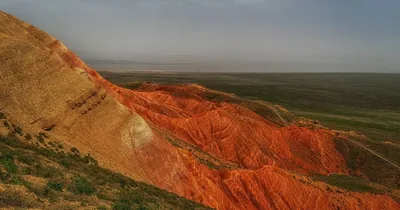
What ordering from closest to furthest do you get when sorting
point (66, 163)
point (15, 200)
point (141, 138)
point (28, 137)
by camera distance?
1. point (15, 200)
2. point (66, 163)
3. point (28, 137)
4. point (141, 138)

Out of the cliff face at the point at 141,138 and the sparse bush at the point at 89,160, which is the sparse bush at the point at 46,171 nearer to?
the sparse bush at the point at 89,160

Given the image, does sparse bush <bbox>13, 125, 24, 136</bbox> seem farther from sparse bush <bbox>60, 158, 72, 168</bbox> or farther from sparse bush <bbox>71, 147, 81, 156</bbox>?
sparse bush <bbox>60, 158, 72, 168</bbox>

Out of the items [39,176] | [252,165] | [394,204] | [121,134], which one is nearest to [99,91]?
[121,134]

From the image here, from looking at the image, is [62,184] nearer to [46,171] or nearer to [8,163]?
[46,171]

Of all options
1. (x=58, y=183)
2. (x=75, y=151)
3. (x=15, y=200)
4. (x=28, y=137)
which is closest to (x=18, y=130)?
(x=28, y=137)

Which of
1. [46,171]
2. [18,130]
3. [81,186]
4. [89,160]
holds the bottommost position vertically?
[89,160]

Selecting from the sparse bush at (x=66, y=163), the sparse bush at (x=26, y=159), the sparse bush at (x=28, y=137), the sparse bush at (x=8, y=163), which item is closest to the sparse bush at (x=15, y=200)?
the sparse bush at (x=8, y=163)
